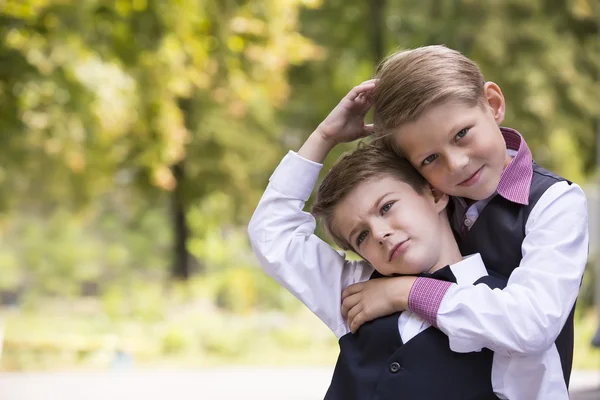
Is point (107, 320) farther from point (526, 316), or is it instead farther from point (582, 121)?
point (526, 316)

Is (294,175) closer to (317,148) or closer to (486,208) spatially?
(317,148)

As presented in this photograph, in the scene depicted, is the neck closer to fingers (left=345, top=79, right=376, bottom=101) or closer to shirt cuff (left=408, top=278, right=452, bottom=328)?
shirt cuff (left=408, top=278, right=452, bottom=328)

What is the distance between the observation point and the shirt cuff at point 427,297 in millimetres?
1052

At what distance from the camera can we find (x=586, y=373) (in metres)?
5.15

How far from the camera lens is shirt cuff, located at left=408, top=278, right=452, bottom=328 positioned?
1.05 meters

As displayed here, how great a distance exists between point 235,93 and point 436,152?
5406mm

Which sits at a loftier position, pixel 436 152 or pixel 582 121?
pixel 436 152

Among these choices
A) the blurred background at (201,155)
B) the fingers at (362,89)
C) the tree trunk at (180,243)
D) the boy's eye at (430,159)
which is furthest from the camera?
the tree trunk at (180,243)

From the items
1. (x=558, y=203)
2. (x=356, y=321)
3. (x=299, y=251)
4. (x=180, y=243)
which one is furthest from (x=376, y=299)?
(x=180, y=243)

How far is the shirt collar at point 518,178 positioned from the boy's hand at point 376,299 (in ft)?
0.57

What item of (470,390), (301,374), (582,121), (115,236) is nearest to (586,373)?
(301,374)

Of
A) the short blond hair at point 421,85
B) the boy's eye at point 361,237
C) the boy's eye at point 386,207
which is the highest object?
the short blond hair at point 421,85

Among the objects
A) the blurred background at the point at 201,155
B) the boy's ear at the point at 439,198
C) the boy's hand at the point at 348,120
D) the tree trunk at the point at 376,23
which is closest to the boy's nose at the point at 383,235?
the boy's ear at the point at 439,198

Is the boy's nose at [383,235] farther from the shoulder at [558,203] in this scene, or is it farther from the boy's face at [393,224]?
the shoulder at [558,203]
